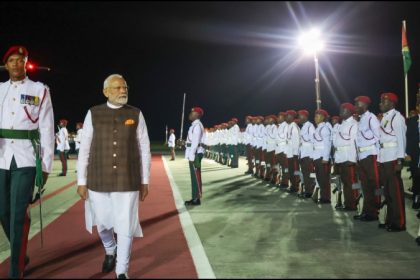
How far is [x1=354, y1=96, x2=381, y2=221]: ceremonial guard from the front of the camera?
8.35 meters

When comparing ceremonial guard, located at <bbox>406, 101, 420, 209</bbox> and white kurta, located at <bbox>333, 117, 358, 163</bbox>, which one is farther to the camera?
ceremonial guard, located at <bbox>406, 101, 420, 209</bbox>

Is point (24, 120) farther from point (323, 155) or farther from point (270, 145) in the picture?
point (270, 145)

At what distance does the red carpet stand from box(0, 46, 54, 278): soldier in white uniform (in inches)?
23.6

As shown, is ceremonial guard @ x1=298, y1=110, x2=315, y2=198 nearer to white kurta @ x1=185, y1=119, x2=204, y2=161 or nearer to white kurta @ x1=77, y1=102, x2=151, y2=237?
white kurta @ x1=185, y1=119, x2=204, y2=161

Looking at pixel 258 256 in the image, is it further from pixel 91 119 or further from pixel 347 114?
pixel 347 114

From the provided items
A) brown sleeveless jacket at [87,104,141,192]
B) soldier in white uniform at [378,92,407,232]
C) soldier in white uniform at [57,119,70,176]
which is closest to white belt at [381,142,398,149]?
soldier in white uniform at [378,92,407,232]

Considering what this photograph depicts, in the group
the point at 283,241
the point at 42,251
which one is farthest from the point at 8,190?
the point at 283,241

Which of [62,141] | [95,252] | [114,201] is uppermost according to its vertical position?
[62,141]

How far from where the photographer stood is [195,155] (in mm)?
10492

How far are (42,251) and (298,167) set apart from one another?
7650 millimetres

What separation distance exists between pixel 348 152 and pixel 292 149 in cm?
298

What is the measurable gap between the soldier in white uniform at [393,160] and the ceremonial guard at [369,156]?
0.62 meters

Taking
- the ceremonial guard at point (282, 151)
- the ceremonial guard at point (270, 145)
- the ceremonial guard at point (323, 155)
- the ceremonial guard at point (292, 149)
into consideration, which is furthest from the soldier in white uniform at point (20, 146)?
the ceremonial guard at point (270, 145)

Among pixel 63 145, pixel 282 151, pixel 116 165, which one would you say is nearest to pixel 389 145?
pixel 116 165
